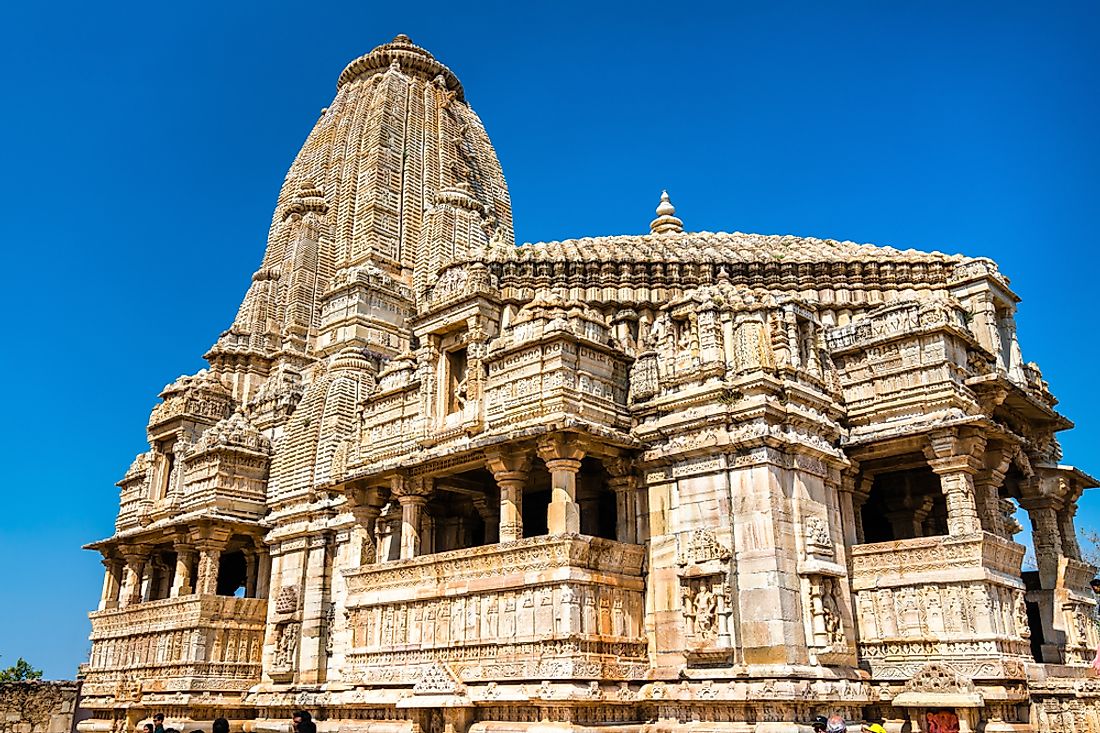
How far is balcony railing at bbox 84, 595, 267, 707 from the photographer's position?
28375mm

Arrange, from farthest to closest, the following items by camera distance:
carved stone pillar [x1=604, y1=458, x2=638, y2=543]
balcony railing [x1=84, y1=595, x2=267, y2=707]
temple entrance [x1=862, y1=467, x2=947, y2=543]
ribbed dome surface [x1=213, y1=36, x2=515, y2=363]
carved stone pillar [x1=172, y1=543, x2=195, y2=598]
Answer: ribbed dome surface [x1=213, y1=36, x2=515, y2=363]
carved stone pillar [x1=172, y1=543, x2=195, y2=598]
balcony railing [x1=84, y1=595, x2=267, y2=707]
temple entrance [x1=862, y1=467, x2=947, y2=543]
carved stone pillar [x1=604, y1=458, x2=638, y2=543]

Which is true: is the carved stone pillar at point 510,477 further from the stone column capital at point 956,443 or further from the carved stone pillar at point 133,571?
the carved stone pillar at point 133,571

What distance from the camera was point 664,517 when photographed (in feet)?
64.0

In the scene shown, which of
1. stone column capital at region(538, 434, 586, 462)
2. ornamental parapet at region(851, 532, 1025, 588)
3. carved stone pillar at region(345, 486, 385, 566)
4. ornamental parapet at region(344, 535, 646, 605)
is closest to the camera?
ornamental parapet at region(851, 532, 1025, 588)

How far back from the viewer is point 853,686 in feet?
57.2

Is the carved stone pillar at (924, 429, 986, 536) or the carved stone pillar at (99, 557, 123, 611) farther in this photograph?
the carved stone pillar at (99, 557, 123, 611)

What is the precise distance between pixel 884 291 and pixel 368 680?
613 inches

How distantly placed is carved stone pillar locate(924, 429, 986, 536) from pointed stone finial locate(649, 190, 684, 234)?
12.7 m

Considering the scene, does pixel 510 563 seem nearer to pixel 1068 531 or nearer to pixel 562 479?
pixel 562 479

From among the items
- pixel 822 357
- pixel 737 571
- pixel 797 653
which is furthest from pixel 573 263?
pixel 797 653

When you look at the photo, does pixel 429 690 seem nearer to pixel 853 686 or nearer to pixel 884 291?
pixel 853 686

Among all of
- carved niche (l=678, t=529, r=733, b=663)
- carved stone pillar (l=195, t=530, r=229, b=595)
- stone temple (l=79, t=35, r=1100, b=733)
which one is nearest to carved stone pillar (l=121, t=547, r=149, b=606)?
stone temple (l=79, t=35, r=1100, b=733)

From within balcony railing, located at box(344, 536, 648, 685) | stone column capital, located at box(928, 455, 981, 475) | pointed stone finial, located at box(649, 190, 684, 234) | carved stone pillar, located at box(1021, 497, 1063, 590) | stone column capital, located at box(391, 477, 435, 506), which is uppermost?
pointed stone finial, located at box(649, 190, 684, 234)

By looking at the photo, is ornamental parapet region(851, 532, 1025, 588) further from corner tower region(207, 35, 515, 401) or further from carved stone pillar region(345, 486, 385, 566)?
corner tower region(207, 35, 515, 401)
